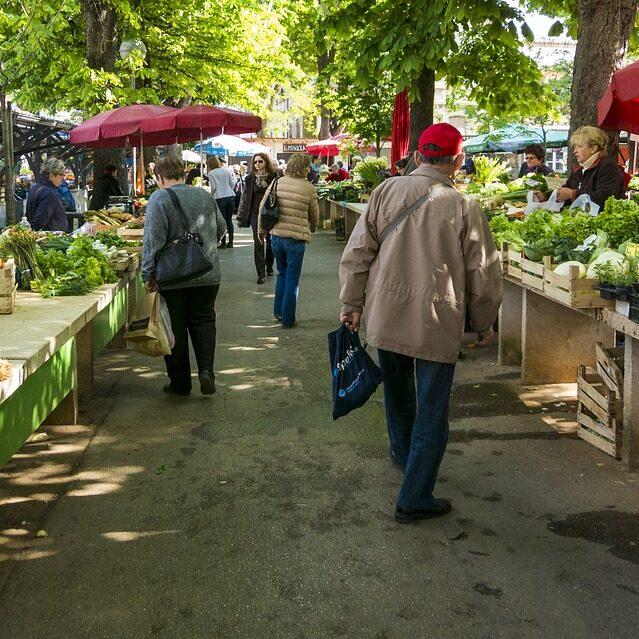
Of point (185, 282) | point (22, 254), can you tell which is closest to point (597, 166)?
point (185, 282)

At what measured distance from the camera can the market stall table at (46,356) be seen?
4.42 metres

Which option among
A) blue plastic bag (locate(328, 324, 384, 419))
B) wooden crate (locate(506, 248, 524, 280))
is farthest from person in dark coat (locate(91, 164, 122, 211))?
blue plastic bag (locate(328, 324, 384, 419))

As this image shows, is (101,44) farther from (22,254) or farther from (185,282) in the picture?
(185,282)

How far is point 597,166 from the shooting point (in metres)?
7.79

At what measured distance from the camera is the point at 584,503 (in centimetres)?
474

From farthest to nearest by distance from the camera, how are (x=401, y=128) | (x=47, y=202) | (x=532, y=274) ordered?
1. (x=401, y=128)
2. (x=47, y=202)
3. (x=532, y=274)

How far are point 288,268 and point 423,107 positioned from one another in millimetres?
5560

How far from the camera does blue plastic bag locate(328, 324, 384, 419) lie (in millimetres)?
4711

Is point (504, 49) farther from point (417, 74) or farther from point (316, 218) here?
point (316, 218)

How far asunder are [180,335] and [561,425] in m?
2.82

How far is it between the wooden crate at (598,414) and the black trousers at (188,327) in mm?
2741

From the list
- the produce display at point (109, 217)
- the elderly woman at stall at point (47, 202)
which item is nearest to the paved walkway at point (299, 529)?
the produce display at point (109, 217)

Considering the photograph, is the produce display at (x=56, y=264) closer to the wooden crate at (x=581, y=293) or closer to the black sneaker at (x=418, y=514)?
the black sneaker at (x=418, y=514)

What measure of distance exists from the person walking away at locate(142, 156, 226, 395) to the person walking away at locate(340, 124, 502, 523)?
2366 millimetres
